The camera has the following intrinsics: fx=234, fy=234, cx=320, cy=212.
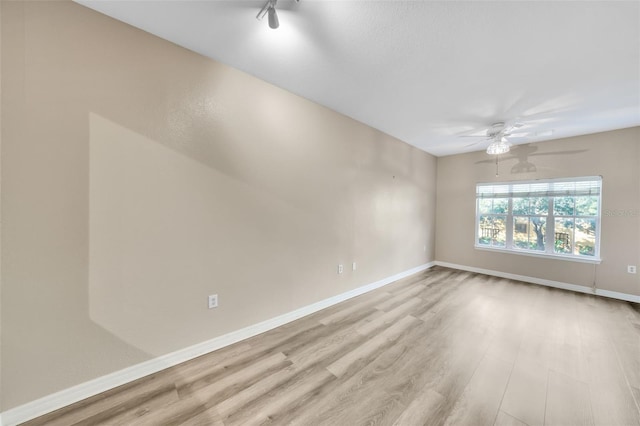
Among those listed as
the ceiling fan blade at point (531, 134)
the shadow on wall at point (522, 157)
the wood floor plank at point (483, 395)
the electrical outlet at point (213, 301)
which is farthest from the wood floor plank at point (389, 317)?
the shadow on wall at point (522, 157)

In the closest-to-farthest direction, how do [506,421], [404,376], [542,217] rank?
[506,421], [404,376], [542,217]

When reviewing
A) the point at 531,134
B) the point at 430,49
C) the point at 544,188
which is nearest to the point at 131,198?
the point at 430,49

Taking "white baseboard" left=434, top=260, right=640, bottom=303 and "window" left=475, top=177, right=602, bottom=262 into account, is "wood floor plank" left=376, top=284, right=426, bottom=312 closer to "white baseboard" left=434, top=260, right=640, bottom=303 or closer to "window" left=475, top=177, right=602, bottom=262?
"white baseboard" left=434, top=260, right=640, bottom=303

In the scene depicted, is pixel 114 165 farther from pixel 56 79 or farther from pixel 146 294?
pixel 146 294

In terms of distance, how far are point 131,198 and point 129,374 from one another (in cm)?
131

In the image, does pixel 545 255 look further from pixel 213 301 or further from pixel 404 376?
pixel 213 301

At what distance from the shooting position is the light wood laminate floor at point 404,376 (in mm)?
1481

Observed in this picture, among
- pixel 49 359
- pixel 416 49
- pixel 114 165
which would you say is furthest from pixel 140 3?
pixel 49 359

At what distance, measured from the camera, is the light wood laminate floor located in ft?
4.86

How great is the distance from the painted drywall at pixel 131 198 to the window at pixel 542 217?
163 inches

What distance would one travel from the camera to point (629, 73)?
2141mm

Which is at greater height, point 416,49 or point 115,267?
point 416,49

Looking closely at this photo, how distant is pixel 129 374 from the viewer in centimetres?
174

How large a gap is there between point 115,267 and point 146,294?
0.98ft
